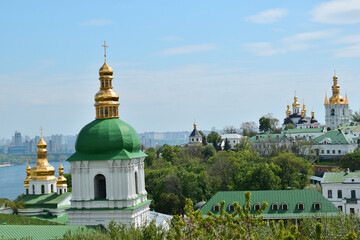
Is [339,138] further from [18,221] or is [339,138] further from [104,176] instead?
[18,221]

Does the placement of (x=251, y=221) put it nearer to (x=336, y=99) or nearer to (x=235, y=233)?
(x=235, y=233)

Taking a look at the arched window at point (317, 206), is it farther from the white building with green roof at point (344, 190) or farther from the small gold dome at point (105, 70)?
the small gold dome at point (105, 70)

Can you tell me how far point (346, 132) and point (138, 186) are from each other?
195ft

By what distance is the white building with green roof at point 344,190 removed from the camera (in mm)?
40438

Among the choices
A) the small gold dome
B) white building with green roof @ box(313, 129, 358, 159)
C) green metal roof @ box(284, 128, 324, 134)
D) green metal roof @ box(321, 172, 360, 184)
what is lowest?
green metal roof @ box(321, 172, 360, 184)

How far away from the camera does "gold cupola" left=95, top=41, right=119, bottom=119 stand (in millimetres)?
24547

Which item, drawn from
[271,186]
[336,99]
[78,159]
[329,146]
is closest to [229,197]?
[271,186]

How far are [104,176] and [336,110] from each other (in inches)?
3314

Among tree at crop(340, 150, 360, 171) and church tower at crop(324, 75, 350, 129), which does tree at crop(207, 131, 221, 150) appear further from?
tree at crop(340, 150, 360, 171)

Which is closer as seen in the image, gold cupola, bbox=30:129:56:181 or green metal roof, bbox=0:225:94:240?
green metal roof, bbox=0:225:94:240

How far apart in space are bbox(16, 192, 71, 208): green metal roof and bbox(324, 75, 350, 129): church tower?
2873 inches

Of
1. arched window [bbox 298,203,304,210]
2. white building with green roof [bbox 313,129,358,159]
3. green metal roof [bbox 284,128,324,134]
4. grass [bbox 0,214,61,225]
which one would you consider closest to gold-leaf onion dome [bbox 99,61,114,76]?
grass [bbox 0,214,61,225]

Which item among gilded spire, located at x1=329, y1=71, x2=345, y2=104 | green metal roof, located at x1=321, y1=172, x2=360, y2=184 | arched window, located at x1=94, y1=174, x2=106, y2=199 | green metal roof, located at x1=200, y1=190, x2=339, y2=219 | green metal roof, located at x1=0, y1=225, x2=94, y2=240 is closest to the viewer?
green metal roof, located at x1=0, y1=225, x2=94, y2=240

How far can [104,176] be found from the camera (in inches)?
943
